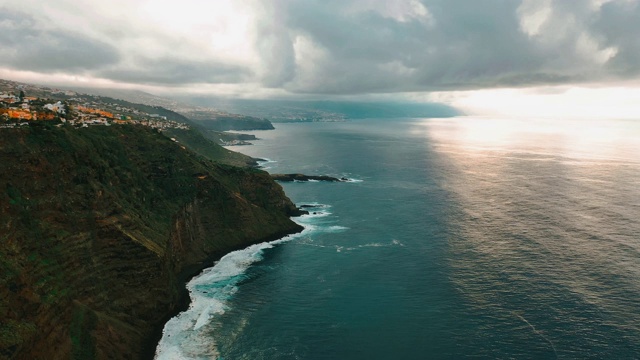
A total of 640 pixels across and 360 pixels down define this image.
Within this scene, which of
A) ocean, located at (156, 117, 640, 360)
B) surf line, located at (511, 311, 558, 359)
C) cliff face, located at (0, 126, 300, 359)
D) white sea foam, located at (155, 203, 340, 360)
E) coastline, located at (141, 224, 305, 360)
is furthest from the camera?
coastline, located at (141, 224, 305, 360)

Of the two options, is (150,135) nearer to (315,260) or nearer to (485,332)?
(315,260)

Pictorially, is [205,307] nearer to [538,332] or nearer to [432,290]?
[432,290]

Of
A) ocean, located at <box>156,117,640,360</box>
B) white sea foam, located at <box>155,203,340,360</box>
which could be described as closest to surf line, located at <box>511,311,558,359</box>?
ocean, located at <box>156,117,640,360</box>

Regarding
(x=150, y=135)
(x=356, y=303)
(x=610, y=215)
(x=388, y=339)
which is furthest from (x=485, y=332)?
(x=150, y=135)

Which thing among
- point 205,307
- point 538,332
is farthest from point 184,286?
point 538,332

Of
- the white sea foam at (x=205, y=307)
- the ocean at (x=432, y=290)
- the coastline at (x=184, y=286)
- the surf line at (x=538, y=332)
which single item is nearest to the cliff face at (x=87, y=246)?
the coastline at (x=184, y=286)

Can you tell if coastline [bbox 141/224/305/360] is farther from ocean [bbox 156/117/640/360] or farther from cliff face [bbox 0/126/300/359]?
ocean [bbox 156/117/640/360]

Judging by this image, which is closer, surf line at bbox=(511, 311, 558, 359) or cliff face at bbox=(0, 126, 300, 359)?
cliff face at bbox=(0, 126, 300, 359)
